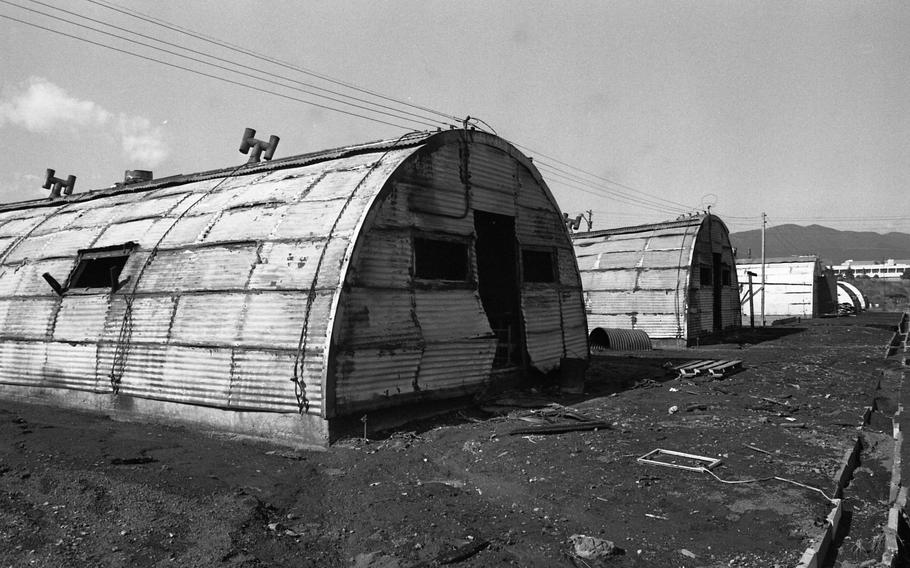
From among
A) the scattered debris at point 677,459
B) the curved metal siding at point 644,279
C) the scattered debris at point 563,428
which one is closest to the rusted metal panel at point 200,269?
the scattered debris at point 563,428

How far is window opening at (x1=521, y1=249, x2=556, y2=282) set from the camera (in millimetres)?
16109

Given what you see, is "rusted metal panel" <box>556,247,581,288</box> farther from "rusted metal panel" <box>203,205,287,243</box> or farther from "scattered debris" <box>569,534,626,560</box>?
"scattered debris" <box>569,534,626,560</box>

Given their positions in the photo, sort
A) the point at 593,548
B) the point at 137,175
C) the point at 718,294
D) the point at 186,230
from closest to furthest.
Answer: the point at 593,548 < the point at 186,230 < the point at 137,175 < the point at 718,294

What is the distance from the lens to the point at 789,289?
49.9 m

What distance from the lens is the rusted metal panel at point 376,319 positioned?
10328 mm

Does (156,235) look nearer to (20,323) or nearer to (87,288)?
(87,288)

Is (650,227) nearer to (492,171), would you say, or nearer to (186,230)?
(492,171)

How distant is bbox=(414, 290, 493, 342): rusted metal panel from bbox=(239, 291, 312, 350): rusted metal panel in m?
2.39

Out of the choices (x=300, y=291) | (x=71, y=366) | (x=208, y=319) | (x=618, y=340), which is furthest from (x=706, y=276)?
(x=71, y=366)

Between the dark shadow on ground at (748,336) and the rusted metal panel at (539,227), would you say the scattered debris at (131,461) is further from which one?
the dark shadow on ground at (748,336)

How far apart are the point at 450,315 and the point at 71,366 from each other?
8.61 meters

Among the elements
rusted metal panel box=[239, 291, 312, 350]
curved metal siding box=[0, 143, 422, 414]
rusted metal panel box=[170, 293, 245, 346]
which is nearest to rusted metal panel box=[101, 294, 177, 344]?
curved metal siding box=[0, 143, 422, 414]

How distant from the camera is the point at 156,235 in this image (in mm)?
13789

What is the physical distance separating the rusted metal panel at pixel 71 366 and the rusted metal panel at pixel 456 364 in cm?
728
